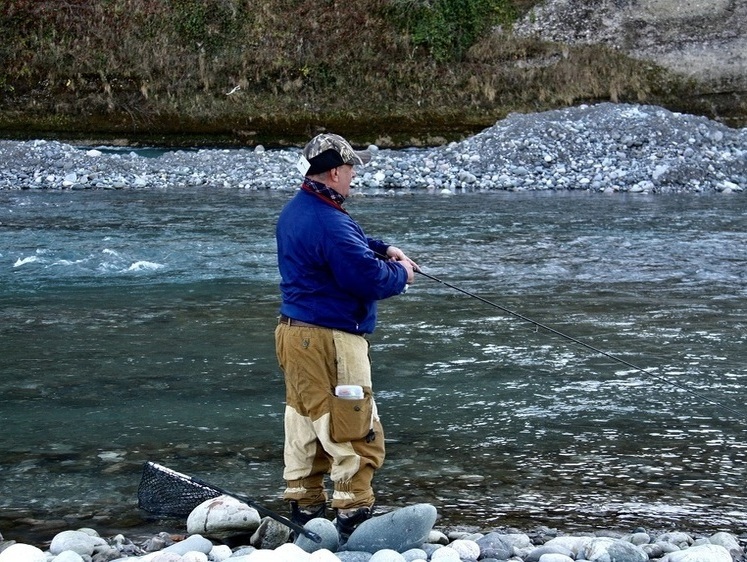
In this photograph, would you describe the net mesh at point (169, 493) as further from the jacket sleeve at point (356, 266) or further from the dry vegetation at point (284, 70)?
the dry vegetation at point (284, 70)

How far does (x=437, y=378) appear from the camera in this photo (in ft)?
25.5

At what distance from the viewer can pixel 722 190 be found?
21453mm

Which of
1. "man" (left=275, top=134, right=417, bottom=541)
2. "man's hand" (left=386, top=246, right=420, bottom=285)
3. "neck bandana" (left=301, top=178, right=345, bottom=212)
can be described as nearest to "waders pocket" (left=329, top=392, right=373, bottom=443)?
"man" (left=275, top=134, right=417, bottom=541)

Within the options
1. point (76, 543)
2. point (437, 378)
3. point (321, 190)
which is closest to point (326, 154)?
point (321, 190)

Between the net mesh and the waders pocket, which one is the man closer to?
the waders pocket

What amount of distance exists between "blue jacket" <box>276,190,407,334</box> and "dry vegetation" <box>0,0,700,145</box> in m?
27.3

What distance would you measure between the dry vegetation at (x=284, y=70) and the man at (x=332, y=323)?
27331 mm

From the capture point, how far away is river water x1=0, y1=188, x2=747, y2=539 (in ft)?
18.0

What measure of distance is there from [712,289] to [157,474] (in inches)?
304

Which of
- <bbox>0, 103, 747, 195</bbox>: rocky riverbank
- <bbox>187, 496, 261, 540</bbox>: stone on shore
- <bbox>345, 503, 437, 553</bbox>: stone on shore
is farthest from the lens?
<bbox>0, 103, 747, 195</bbox>: rocky riverbank

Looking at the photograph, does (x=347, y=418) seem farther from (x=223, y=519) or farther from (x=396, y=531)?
(x=223, y=519)

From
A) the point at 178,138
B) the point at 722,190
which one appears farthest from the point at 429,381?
the point at 178,138

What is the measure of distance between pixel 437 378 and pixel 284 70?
27.5 m

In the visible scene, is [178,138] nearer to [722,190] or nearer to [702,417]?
[722,190]
